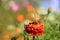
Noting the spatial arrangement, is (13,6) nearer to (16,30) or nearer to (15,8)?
(15,8)

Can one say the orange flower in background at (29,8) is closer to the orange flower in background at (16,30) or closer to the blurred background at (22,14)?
the blurred background at (22,14)

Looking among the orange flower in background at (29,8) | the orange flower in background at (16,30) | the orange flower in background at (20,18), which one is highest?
the orange flower in background at (29,8)

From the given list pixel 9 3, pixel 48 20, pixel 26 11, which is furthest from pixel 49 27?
pixel 9 3

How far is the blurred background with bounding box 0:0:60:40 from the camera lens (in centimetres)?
98

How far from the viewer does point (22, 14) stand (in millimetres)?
999

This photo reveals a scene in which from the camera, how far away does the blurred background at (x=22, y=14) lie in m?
0.98

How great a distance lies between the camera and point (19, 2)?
3.30 ft

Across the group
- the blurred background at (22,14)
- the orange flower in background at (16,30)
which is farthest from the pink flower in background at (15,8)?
the orange flower in background at (16,30)

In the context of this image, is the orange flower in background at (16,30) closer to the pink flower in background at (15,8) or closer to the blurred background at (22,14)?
the blurred background at (22,14)

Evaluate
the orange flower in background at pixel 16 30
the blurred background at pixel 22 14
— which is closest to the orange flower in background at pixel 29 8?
the blurred background at pixel 22 14

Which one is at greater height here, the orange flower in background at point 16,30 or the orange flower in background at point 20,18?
the orange flower in background at point 20,18

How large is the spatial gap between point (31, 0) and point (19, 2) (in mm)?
71

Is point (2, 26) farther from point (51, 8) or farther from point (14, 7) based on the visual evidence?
point (51, 8)

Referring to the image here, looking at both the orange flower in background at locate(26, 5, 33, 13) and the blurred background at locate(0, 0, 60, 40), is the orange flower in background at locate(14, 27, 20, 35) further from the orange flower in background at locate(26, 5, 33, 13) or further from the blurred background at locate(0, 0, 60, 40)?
the orange flower in background at locate(26, 5, 33, 13)
